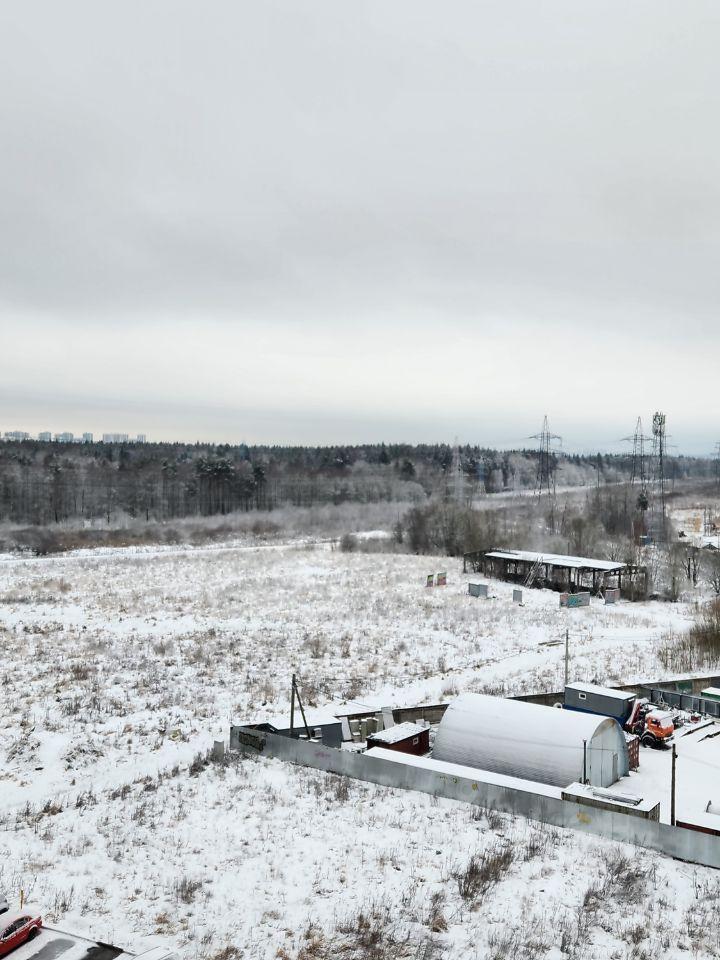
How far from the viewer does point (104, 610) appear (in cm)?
3969

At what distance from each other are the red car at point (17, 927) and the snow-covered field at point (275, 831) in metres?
0.96

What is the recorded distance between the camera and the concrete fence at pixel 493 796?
13.1 m

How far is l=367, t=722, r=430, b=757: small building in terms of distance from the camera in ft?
61.6

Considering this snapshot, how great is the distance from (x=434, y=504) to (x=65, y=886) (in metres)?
61.6

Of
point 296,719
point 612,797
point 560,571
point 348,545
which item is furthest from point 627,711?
point 348,545

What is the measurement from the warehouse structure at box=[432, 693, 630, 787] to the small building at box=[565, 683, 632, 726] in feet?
10.7

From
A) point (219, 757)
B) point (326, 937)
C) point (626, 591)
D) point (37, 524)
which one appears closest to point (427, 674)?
point (219, 757)

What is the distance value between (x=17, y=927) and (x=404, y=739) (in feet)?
34.9

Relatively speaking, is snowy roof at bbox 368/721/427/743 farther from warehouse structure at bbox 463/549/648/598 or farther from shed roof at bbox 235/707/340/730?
warehouse structure at bbox 463/549/648/598

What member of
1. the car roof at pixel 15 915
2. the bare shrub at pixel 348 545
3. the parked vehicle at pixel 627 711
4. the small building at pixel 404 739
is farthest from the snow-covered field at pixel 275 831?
the bare shrub at pixel 348 545

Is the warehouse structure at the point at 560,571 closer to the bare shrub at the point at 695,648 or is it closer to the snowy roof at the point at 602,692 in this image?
the bare shrub at the point at 695,648

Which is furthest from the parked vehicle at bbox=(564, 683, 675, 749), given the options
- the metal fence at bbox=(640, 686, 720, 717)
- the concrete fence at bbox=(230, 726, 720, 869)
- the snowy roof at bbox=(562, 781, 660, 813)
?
the concrete fence at bbox=(230, 726, 720, 869)

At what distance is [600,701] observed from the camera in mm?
22297

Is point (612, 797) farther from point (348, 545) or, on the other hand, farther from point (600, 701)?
point (348, 545)
